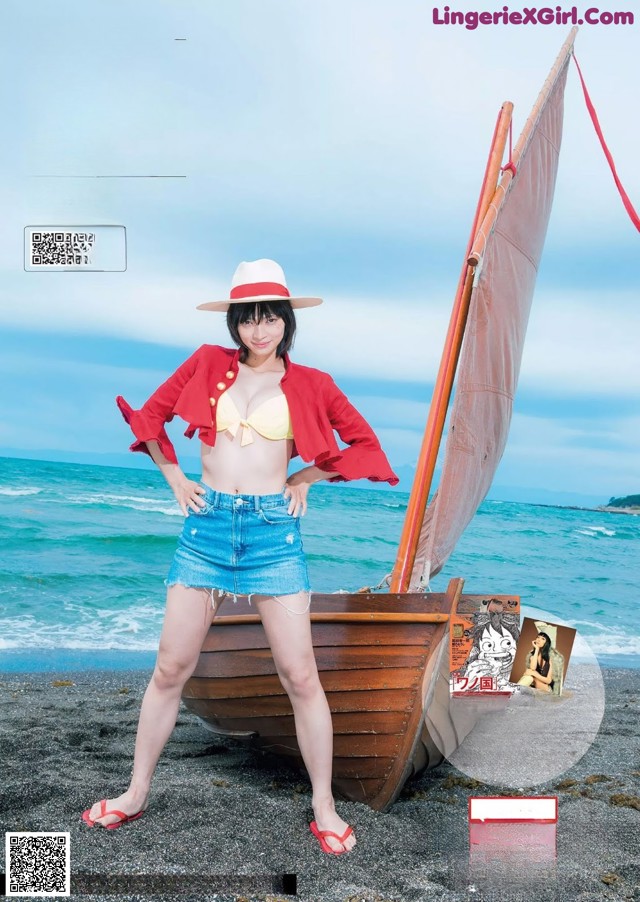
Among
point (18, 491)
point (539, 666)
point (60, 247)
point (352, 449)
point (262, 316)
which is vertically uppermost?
point (60, 247)

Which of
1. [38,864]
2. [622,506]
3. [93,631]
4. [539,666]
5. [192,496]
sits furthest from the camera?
[622,506]

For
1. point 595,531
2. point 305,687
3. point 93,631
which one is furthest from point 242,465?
point 595,531

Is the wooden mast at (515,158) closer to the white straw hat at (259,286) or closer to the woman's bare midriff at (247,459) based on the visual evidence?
the white straw hat at (259,286)

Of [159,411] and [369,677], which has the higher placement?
[159,411]

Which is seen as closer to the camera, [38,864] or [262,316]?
[38,864]

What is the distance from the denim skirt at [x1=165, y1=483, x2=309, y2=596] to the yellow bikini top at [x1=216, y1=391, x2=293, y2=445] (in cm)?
15

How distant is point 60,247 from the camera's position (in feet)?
8.11

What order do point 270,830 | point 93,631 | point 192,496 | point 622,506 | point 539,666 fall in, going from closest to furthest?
1. point 192,496
2. point 270,830
3. point 539,666
4. point 93,631
5. point 622,506

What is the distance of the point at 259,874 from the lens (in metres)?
2.09

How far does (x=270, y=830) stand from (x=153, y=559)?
26.2 feet

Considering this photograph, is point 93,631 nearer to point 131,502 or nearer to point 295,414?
point 131,502

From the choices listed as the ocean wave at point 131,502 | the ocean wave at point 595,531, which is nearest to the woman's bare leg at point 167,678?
the ocean wave at point 131,502

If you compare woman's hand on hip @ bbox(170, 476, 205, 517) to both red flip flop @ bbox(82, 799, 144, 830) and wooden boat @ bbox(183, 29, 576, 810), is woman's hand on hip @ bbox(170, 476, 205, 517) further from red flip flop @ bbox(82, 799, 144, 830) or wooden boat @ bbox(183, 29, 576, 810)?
red flip flop @ bbox(82, 799, 144, 830)

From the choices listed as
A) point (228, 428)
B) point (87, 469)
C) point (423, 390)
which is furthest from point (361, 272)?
point (228, 428)
